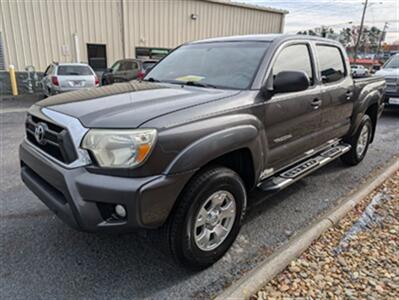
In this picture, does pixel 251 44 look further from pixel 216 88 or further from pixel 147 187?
pixel 147 187

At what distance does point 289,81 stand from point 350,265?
1.61 metres

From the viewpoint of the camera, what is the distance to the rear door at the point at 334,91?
3789mm

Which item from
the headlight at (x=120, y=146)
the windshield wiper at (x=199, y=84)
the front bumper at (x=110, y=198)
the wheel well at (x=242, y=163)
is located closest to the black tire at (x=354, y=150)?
the wheel well at (x=242, y=163)

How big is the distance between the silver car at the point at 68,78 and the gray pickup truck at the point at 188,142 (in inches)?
306

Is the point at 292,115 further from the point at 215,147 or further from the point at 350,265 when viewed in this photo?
the point at 350,265

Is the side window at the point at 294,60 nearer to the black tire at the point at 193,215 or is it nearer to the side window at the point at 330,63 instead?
the side window at the point at 330,63

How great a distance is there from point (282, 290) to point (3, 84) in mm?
14543

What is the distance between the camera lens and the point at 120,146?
1984 millimetres

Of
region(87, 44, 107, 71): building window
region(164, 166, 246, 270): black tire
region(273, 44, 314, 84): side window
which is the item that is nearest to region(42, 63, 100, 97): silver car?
region(87, 44, 107, 71): building window

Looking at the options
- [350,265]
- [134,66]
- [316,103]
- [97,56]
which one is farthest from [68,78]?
[350,265]

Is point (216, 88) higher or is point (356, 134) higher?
point (216, 88)

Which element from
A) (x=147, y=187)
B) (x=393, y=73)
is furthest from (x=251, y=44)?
(x=393, y=73)

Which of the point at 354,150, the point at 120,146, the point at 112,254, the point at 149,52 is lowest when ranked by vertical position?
the point at 112,254

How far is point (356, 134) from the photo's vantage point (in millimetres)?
4734
